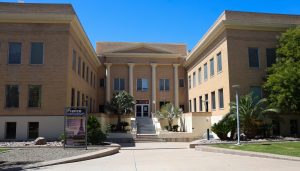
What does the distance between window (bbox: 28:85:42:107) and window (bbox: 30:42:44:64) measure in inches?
79.4

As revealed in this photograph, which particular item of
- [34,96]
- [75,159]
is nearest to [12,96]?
[34,96]

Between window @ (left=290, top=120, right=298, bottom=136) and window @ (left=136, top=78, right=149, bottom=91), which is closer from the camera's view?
window @ (left=290, top=120, right=298, bottom=136)

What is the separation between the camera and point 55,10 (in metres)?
26.0

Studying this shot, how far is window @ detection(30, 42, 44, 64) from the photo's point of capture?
83.4 feet

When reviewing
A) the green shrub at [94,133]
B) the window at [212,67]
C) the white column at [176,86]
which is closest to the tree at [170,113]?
the window at [212,67]

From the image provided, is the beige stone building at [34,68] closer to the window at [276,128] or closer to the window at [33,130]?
the window at [33,130]

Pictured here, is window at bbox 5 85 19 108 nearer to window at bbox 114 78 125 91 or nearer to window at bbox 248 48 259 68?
window at bbox 114 78 125 91

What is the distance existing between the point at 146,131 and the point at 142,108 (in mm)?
8643

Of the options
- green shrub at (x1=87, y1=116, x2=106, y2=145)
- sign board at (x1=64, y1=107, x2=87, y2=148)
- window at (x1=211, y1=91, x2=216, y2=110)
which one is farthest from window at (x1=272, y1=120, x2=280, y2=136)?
sign board at (x1=64, y1=107, x2=87, y2=148)

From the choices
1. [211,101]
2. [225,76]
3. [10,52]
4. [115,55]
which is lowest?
[211,101]

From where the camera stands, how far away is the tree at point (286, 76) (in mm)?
22766

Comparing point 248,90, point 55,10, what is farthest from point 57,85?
point 248,90

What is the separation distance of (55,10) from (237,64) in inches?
616

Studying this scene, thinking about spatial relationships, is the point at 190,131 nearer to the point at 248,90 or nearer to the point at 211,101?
the point at 211,101
